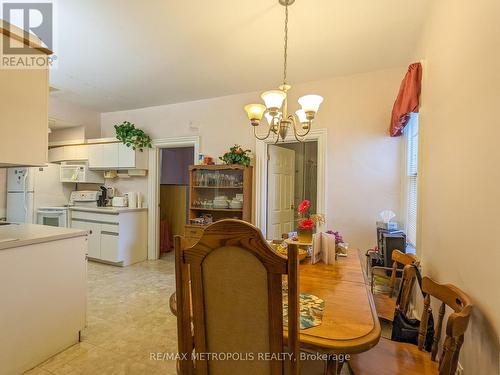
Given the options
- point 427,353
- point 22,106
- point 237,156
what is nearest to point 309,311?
point 427,353

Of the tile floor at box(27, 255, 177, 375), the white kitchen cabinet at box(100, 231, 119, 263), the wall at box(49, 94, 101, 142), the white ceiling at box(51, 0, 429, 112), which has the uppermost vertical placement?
the white ceiling at box(51, 0, 429, 112)

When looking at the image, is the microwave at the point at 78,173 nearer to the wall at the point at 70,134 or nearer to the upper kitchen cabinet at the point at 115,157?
the upper kitchen cabinet at the point at 115,157

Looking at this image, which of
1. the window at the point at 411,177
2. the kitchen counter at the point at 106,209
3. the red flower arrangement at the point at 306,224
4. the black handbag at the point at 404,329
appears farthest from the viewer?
the kitchen counter at the point at 106,209

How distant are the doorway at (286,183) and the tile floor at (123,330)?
179 centimetres

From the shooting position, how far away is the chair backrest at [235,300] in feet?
2.72

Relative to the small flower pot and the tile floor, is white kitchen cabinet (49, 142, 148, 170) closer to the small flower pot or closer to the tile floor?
→ the tile floor

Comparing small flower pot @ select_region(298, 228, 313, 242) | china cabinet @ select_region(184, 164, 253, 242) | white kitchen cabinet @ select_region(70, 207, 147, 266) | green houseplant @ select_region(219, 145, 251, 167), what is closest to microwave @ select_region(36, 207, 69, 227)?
white kitchen cabinet @ select_region(70, 207, 147, 266)

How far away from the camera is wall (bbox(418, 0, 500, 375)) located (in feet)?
3.45

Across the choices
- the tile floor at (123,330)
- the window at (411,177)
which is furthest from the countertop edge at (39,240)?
the window at (411,177)

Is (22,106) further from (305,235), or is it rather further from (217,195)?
(217,195)

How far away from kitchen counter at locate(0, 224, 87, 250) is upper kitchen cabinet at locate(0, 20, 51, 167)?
0.53m

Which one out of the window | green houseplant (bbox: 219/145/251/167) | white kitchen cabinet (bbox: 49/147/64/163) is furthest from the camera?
white kitchen cabinet (bbox: 49/147/64/163)

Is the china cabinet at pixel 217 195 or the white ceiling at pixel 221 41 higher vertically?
the white ceiling at pixel 221 41

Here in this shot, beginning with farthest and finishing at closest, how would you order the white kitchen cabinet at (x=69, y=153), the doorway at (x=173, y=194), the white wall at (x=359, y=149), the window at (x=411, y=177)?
1. the doorway at (x=173, y=194)
2. the white kitchen cabinet at (x=69, y=153)
3. the white wall at (x=359, y=149)
4. the window at (x=411, y=177)
